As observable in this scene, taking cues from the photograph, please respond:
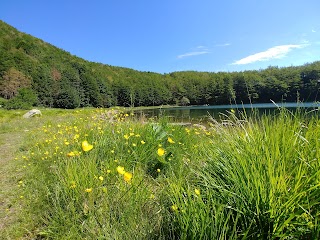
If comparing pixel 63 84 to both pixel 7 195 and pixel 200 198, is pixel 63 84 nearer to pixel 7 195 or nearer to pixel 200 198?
pixel 7 195

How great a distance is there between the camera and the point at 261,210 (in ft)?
5.05

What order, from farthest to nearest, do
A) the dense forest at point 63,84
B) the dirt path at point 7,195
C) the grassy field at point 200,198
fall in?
1. the dense forest at point 63,84
2. the dirt path at point 7,195
3. the grassy field at point 200,198

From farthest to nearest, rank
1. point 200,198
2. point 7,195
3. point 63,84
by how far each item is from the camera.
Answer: point 63,84 → point 7,195 → point 200,198

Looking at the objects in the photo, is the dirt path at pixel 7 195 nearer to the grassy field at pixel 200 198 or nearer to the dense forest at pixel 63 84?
the grassy field at pixel 200 198

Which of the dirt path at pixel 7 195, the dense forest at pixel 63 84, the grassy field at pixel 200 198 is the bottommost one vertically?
the dirt path at pixel 7 195

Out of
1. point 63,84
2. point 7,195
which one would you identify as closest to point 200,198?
point 7,195

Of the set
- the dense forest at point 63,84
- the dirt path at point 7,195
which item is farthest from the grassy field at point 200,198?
the dense forest at point 63,84

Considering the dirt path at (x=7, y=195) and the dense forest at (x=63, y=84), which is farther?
the dense forest at (x=63, y=84)

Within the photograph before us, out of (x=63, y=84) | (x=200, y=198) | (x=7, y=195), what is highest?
(x=63, y=84)

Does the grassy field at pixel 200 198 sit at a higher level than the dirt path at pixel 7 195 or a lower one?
higher

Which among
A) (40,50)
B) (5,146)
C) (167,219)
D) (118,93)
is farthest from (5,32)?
(167,219)

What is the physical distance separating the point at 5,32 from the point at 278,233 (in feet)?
426

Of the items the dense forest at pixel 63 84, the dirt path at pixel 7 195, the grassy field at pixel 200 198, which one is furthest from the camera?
the dense forest at pixel 63 84

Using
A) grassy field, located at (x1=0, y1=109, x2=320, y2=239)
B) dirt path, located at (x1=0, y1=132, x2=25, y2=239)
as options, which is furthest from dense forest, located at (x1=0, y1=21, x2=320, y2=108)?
grassy field, located at (x1=0, y1=109, x2=320, y2=239)
